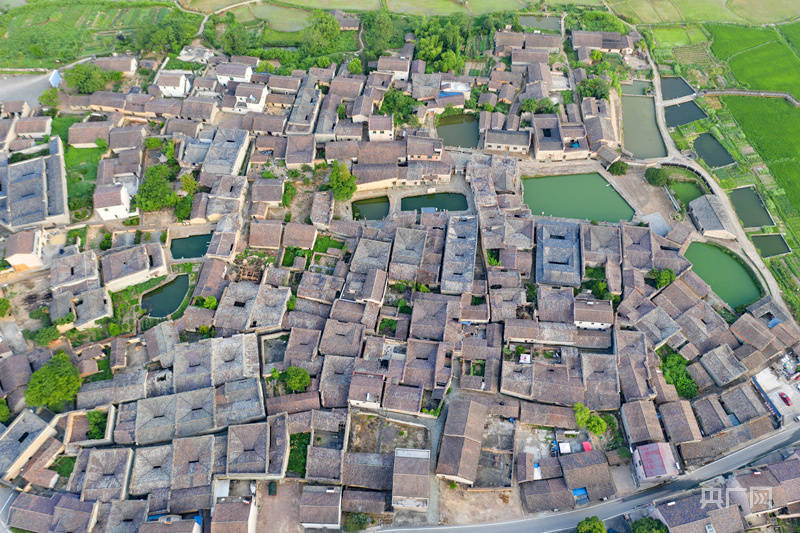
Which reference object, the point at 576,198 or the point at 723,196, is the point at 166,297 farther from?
the point at 723,196

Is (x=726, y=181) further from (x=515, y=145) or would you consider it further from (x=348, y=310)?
(x=348, y=310)

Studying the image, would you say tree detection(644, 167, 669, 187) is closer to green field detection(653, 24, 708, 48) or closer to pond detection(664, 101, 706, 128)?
pond detection(664, 101, 706, 128)

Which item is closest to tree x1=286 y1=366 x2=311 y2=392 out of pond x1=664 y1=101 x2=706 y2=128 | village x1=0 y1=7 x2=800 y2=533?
village x1=0 y1=7 x2=800 y2=533

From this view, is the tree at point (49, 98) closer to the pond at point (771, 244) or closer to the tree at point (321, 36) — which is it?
the tree at point (321, 36)

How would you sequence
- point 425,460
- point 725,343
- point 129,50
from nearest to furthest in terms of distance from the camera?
point 425,460 < point 725,343 < point 129,50

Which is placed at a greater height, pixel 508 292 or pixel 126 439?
pixel 508 292

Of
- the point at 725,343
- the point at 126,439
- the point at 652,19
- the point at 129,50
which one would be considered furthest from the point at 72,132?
the point at 652,19

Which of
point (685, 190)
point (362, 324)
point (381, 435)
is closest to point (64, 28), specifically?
point (362, 324)
